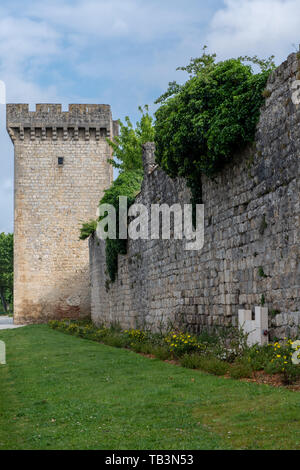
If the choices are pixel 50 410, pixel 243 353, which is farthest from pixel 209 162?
pixel 50 410

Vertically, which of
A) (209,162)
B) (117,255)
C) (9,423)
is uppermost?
(209,162)

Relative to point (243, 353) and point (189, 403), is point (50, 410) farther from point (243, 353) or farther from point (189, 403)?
point (243, 353)

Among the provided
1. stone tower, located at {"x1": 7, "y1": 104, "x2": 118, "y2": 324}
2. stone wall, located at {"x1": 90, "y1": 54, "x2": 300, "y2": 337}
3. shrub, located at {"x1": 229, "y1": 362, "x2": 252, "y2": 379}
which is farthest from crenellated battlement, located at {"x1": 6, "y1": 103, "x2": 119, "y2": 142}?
shrub, located at {"x1": 229, "y1": 362, "x2": 252, "y2": 379}

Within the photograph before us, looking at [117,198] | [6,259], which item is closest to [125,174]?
[117,198]

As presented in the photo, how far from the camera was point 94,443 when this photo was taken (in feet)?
17.1

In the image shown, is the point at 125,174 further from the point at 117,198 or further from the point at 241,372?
the point at 241,372

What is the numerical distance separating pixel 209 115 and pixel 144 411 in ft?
19.0

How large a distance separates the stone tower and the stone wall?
62.9 ft

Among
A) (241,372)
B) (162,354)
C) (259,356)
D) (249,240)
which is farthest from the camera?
(162,354)

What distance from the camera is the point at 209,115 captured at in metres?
10.4

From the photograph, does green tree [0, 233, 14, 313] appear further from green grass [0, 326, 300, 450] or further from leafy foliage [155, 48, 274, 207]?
green grass [0, 326, 300, 450]

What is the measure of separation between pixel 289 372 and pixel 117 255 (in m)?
14.8

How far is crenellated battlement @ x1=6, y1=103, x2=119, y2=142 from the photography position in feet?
115
